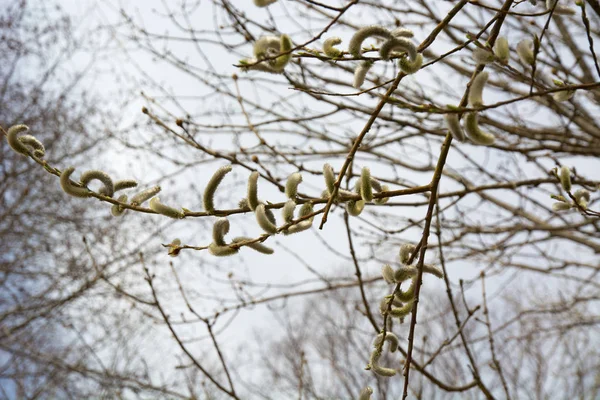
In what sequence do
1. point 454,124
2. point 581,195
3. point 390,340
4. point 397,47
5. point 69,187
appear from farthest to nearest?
point 581,195 < point 390,340 < point 69,187 < point 397,47 < point 454,124

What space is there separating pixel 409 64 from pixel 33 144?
1.09 meters

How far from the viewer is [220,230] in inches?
49.6

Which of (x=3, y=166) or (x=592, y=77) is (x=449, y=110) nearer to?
(x=592, y=77)

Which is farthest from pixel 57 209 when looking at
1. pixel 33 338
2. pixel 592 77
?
pixel 592 77

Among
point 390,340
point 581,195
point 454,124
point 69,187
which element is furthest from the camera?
point 581,195

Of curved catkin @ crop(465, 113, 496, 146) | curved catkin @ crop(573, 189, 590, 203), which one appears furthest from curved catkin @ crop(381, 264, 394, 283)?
curved catkin @ crop(573, 189, 590, 203)

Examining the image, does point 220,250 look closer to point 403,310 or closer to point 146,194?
point 146,194

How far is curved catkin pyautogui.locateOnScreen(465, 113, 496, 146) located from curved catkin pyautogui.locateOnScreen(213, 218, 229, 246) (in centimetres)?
66

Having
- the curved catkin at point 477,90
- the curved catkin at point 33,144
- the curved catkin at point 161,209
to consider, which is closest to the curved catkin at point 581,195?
the curved catkin at point 477,90

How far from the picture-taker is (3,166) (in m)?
6.70

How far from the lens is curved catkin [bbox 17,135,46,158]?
134 centimetres

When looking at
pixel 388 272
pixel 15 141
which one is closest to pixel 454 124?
pixel 388 272

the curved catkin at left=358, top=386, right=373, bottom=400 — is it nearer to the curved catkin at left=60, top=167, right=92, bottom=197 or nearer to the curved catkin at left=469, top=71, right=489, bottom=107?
the curved catkin at left=469, top=71, right=489, bottom=107

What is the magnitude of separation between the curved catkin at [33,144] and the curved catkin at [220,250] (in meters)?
0.59
